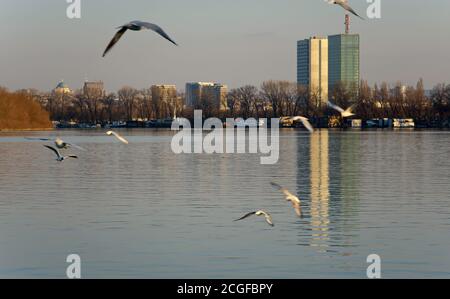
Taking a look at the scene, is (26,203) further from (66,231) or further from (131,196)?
(66,231)

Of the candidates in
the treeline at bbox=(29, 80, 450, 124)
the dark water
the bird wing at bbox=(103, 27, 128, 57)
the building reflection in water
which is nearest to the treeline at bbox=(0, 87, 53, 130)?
the treeline at bbox=(29, 80, 450, 124)

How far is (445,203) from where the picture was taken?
2236 centimetres

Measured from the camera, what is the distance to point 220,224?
1883cm

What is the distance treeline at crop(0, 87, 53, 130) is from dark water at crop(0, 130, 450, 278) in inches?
3787

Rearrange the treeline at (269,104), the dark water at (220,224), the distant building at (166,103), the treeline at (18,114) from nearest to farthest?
the dark water at (220,224)
the treeline at (18,114)
the treeline at (269,104)
the distant building at (166,103)

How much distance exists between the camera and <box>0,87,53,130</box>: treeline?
12700cm

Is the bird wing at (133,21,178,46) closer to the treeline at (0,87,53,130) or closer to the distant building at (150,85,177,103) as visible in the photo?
the treeline at (0,87,53,130)

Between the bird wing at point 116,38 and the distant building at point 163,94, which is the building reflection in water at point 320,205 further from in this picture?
the distant building at point 163,94

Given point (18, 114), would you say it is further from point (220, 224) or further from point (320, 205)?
point (220, 224)

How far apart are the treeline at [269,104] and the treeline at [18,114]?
3398 cm

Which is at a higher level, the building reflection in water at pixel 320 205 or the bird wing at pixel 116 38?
the bird wing at pixel 116 38

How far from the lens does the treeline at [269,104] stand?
14638 cm

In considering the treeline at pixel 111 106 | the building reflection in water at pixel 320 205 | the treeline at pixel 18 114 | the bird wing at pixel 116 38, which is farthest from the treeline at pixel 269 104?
the bird wing at pixel 116 38
